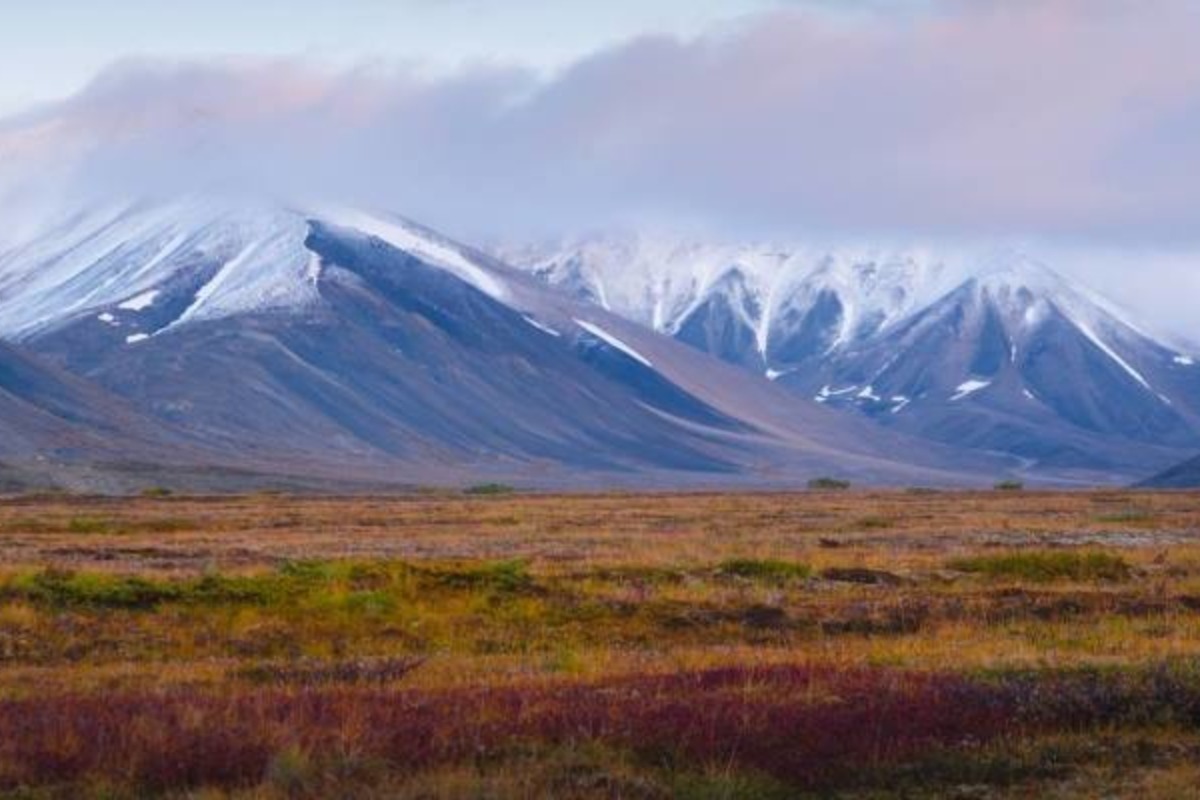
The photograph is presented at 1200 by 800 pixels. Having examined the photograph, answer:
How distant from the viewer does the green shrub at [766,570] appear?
128ft

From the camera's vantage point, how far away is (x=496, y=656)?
25.8m

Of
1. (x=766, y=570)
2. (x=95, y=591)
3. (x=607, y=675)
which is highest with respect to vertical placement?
(x=607, y=675)

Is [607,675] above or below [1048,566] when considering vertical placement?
above

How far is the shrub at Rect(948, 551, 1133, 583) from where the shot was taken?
4038cm

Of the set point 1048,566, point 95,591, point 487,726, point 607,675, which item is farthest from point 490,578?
point 487,726

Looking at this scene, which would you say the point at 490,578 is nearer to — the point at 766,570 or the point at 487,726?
the point at 766,570

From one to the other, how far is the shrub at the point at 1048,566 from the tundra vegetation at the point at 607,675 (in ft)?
0.41

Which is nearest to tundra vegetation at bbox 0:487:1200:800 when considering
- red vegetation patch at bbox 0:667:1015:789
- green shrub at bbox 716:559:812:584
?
red vegetation patch at bbox 0:667:1015:789

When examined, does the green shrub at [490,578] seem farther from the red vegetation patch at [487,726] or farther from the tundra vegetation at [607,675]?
the red vegetation patch at [487,726]

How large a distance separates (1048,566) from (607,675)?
22.1 meters

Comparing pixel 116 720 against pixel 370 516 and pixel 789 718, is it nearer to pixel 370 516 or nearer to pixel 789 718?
pixel 789 718

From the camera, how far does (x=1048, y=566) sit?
41.7 meters

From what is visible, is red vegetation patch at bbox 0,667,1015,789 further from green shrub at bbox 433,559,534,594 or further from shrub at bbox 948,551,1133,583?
shrub at bbox 948,551,1133,583

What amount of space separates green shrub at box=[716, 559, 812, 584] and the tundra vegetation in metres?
0.26
